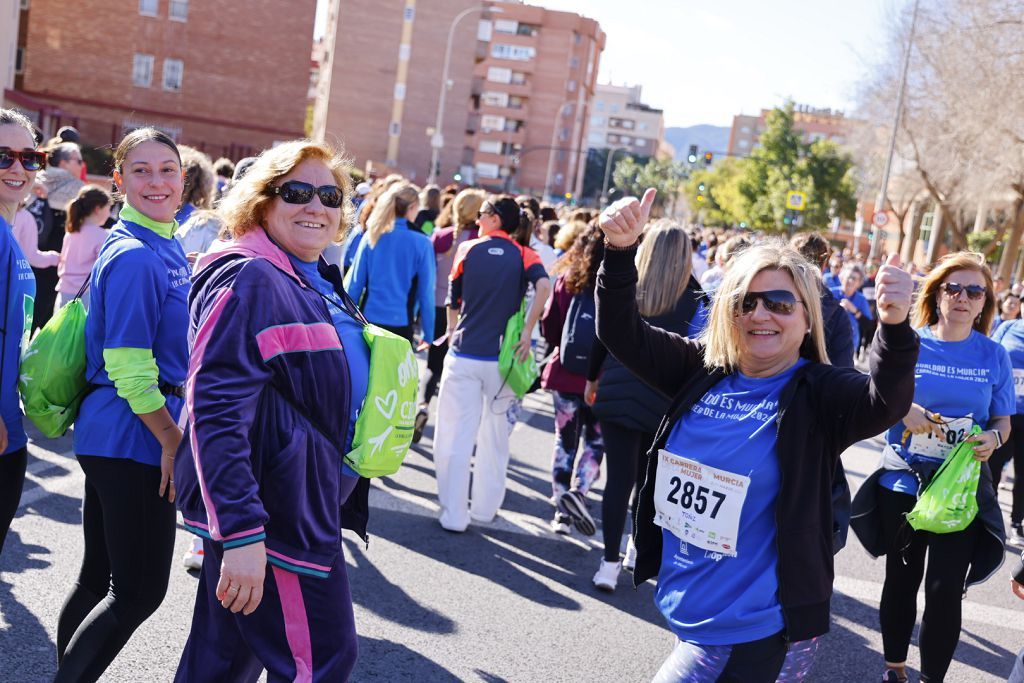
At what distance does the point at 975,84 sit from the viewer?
29609 millimetres

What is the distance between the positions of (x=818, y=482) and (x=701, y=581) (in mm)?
417

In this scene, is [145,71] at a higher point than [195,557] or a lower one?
higher

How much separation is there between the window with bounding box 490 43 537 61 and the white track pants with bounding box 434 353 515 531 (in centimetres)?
10518

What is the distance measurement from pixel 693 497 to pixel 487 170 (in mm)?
102385

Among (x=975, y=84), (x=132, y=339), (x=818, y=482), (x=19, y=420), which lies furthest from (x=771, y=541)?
(x=975, y=84)

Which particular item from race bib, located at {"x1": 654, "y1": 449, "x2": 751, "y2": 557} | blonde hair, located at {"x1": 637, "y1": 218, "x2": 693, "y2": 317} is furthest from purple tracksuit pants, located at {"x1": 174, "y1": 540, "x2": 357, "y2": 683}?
blonde hair, located at {"x1": 637, "y1": 218, "x2": 693, "y2": 317}

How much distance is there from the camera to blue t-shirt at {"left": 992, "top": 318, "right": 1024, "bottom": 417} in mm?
7758

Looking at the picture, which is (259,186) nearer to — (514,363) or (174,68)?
(514,363)

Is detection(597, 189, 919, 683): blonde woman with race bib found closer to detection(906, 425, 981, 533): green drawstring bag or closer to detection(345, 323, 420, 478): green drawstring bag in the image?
detection(345, 323, 420, 478): green drawstring bag

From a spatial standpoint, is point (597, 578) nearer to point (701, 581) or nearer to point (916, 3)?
point (701, 581)

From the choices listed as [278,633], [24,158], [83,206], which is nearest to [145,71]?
[83,206]

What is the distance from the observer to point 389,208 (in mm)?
7410

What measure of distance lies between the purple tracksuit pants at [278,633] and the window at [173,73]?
167 feet

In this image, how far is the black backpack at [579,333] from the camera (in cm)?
614
